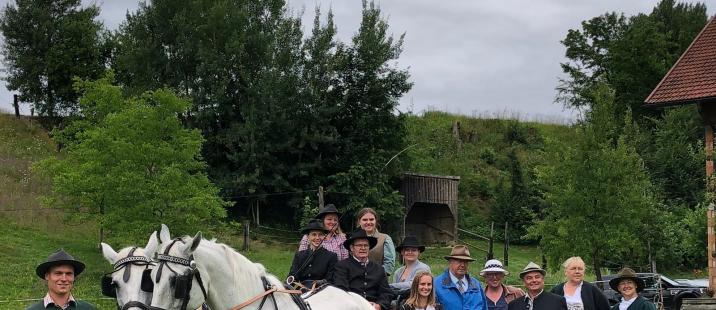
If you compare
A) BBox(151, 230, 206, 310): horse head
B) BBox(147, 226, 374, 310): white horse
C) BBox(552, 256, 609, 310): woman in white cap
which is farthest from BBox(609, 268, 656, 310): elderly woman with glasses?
BBox(151, 230, 206, 310): horse head

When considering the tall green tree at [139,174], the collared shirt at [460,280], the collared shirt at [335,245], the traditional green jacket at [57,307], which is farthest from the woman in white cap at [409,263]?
the tall green tree at [139,174]

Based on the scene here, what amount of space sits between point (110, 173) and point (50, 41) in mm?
16993

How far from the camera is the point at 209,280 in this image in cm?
546

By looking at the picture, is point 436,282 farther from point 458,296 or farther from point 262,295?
point 262,295

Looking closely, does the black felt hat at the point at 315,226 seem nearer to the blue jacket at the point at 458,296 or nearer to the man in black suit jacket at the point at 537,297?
the blue jacket at the point at 458,296

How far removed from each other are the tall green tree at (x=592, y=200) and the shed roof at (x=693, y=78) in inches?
88.6

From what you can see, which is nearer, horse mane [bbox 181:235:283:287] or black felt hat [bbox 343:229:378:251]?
horse mane [bbox 181:235:283:287]

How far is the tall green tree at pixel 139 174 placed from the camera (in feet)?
68.6

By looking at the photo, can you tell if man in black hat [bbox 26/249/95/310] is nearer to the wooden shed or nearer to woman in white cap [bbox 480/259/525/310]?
woman in white cap [bbox 480/259/525/310]

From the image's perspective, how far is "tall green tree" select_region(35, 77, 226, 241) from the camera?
20906 millimetres

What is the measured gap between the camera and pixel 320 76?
114ft

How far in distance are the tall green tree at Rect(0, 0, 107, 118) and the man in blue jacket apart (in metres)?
30.3

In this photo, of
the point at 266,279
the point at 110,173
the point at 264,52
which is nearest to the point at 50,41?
the point at 264,52

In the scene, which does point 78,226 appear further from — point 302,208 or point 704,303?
point 704,303
